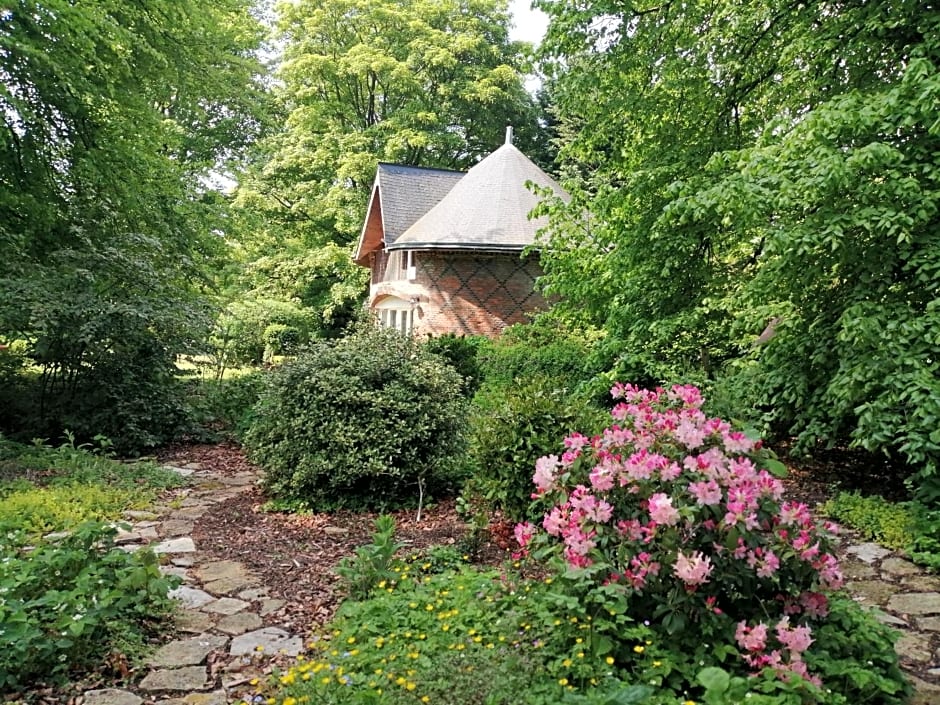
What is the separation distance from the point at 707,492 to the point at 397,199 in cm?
1770

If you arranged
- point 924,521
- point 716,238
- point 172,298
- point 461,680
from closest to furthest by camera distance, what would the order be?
1. point 461,680
2. point 924,521
3. point 716,238
4. point 172,298

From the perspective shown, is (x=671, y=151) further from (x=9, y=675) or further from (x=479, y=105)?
(x=479, y=105)

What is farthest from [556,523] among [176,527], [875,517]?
[176,527]

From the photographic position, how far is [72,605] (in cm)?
288

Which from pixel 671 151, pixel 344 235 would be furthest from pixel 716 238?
pixel 344 235

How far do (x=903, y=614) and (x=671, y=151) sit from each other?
5.42 meters

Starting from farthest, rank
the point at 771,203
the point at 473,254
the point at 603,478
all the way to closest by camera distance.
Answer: the point at 473,254 → the point at 771,203 → the point at 603,478

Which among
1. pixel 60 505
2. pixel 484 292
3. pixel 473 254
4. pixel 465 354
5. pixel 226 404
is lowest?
pixel 60 505

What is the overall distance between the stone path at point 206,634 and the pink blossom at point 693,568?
180 cm

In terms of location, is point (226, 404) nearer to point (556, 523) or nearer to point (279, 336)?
point (556, 523)

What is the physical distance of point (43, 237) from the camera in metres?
8.13

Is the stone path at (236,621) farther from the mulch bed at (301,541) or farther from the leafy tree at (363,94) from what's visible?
the leafy tree at (363,94)

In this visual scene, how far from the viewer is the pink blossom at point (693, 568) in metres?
2.43

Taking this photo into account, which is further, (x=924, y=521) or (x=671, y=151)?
(x=671, y=151)
